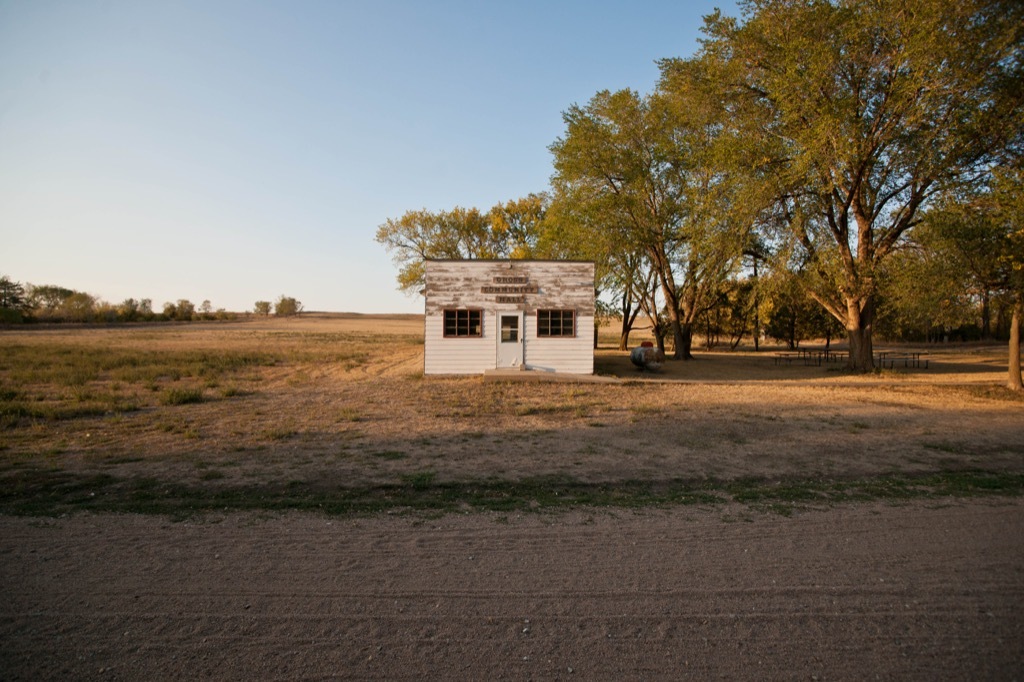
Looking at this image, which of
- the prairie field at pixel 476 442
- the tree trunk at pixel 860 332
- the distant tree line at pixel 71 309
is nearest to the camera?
the prairie field at pixel 476 442

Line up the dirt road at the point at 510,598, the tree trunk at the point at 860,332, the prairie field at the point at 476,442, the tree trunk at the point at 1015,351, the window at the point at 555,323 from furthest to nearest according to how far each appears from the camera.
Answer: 1. the tree trunk at the point at 860,332
2. the window at the point at 555,323
3. the tree trunk at the point at 1015,351
4. the prairie field at the point at 476,442
5. the dirt road at the point at 510,598

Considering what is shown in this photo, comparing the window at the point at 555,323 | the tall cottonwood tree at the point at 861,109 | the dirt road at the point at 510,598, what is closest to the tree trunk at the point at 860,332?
the tall cottonwood tree at the point at 861,109

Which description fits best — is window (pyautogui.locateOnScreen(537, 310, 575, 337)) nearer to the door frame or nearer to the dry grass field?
the door frame

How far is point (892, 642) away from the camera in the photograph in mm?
3744

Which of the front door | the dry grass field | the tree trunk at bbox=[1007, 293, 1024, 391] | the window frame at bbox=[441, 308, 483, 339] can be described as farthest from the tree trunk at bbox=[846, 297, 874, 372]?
the window frame at bbox=[441, 308, 483, 339]

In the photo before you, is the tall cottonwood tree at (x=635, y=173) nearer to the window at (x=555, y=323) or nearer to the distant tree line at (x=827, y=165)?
the distant tree line at (x=827, y=165)

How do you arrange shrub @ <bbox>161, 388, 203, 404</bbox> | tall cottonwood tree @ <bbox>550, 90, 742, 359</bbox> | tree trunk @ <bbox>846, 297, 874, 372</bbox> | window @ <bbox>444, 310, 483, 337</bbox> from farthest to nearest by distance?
tall cottonwood tree @ <bbox>550, 90, 742, 359</bbox>
tree trunk @ <bbox>846, 297, 874, 372</bbox>
window @ <bbox>444, 310, 483, 337</bbox>
shrub @ <bbox>161, 388, 203, 404</bbox>

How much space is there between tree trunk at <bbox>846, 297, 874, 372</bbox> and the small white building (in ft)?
37.6

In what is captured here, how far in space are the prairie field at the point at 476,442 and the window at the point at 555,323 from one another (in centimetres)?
273

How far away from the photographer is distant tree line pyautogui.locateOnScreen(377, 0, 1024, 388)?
16.9 m

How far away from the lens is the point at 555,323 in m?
21.8

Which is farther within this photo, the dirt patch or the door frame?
the door frame

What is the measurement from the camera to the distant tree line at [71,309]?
62969 millimetres

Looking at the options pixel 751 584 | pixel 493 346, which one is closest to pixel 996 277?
pixel 493 346
